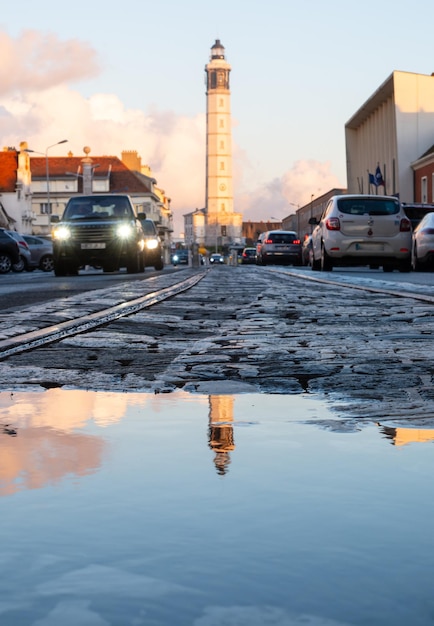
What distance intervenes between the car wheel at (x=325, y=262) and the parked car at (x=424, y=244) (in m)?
2.02

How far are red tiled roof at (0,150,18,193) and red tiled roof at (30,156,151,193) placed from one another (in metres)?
19.6

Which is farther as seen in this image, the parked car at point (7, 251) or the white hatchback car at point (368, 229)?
the parked car at point (7, 251)

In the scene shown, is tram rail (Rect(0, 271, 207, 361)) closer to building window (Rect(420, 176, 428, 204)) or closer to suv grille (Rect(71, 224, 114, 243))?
suv grille (Rect(71, 224, 114, 243))

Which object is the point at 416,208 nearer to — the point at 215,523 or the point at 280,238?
the point at 280,238

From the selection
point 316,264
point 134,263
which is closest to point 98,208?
point 134,263

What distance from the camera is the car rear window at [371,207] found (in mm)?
22812

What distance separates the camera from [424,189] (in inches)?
2648

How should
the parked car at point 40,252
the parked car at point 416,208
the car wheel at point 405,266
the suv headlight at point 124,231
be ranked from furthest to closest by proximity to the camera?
the parked car at point 40,252 → the parked car at point 416,208 → the suv headlight at point 124,231 → the car wheel at point 405,266

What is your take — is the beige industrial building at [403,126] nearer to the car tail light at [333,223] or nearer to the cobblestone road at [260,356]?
the car tail light at [333,223]

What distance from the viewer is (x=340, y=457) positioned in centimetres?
229

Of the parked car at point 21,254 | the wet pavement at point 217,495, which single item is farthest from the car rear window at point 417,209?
the wet pavement at point 217,495

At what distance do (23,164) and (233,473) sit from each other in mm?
98289

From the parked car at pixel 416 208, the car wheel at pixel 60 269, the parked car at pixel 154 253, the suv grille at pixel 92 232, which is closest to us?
the suv grille at pixel 92 232

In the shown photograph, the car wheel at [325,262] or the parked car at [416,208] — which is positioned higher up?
the parked car at [416,208]
